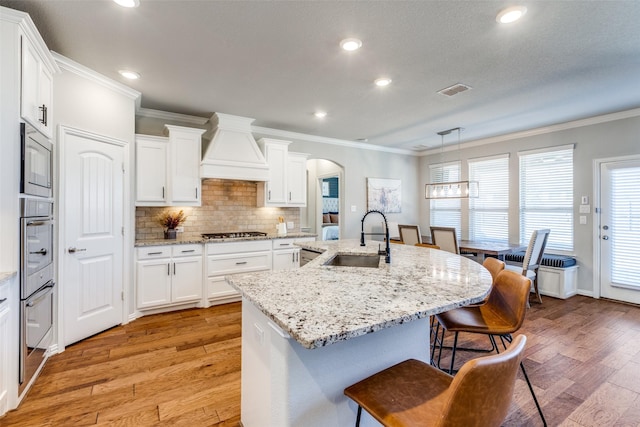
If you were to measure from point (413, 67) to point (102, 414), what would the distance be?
356 cm

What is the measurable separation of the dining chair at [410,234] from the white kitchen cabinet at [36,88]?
4.45m

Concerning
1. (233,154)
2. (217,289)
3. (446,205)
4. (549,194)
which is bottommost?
(217,289)

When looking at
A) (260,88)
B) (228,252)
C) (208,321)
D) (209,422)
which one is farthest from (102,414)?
(260,88)

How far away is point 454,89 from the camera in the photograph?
333 centimetres

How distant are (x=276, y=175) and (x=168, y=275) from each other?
201 centimetres

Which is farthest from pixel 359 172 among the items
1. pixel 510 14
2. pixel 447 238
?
pixel 510 14

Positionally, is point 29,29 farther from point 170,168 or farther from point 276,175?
point 276,175

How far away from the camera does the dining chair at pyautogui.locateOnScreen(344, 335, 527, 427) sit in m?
0.85

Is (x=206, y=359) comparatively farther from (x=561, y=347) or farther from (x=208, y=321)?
(x=561, y=347)

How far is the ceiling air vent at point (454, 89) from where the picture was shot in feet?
10.7

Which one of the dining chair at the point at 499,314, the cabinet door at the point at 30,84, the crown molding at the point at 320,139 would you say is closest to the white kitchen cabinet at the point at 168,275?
the cabinet door at the point at 30,84

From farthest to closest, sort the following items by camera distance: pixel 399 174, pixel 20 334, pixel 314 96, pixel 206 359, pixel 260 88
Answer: pixel 399 174, pixel 314 96, pixel 260 88, pixel 206 359, pixel 20 334

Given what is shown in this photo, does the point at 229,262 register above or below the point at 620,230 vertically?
below

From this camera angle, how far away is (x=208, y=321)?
346 cm
